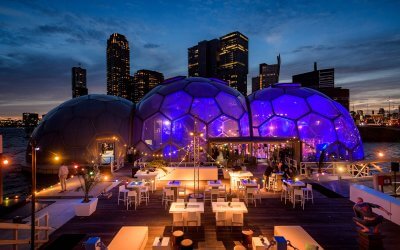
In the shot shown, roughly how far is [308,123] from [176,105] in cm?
1028

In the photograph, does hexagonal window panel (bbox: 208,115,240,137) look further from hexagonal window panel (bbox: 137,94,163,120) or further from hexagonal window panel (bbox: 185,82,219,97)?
hexagonal window panel (bbox: 137,94,163,120)

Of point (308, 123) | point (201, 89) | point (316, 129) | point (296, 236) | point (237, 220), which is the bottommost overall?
point (237, 220)

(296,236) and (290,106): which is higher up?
(290,106)

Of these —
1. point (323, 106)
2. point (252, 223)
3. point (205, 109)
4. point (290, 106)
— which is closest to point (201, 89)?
point (205, 109)

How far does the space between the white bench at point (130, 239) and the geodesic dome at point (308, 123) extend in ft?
53.7

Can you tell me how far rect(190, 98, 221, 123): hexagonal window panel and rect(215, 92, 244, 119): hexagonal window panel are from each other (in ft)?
1.86

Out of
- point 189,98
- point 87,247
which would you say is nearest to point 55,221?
point 87,247

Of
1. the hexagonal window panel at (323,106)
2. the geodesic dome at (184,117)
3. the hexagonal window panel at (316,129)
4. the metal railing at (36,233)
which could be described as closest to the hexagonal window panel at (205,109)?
the geodesic dome at (184,117)

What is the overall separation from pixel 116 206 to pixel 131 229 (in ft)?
10.7

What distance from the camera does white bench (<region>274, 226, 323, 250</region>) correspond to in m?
5.62

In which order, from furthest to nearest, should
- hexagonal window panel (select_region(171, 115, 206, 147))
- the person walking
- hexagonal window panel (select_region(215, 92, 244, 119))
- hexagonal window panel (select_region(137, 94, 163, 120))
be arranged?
hexagonal window panel (select_region(137, 94, 163, 120))
hexagonal window panel (select_region(215, 92, 244, 119))
hexagonal window panel (select_region(171, 115, 206, 147))
the person walking

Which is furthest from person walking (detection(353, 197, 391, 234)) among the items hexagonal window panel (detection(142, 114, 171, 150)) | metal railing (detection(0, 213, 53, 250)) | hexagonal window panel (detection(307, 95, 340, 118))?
hexagonal window panel (detection(307, 95, 340, 118))

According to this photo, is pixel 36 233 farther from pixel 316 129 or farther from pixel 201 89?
pixel 316 129

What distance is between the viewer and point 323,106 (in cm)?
2233
